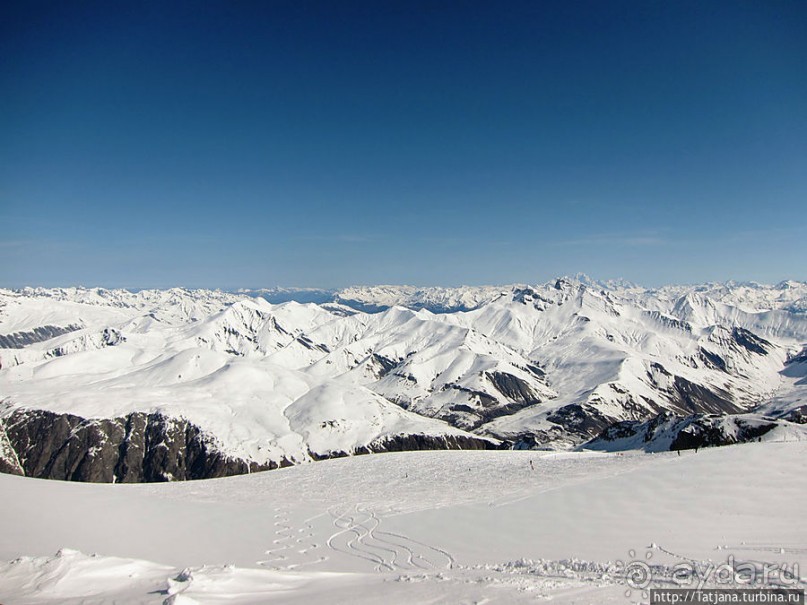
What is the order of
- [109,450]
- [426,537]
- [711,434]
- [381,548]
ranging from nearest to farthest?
[381,548] → [426,537] → [711,434] → [109,450]

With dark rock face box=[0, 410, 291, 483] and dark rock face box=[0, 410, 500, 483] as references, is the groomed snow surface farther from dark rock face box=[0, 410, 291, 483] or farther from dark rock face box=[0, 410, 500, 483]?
dark rock face box=[0, 410, 291, 483]

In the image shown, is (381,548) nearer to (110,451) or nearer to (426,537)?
(426,537)

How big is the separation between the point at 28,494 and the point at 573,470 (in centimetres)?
4230

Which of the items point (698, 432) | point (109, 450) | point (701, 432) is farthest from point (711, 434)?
point (109, 450)

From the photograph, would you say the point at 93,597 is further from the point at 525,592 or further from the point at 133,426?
the point at 133,426

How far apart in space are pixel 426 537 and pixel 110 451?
190868 millimetres

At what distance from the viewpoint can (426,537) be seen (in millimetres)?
24844

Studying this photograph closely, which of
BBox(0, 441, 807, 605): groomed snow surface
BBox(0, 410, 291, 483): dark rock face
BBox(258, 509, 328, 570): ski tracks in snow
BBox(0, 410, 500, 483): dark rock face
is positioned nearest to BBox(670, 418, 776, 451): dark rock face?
BBox(0, 441, 807, 605): groomed snow surface

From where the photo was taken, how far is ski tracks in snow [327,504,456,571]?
20.2 metres

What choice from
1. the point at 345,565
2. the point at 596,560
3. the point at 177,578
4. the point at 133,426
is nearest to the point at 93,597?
the point at 177,578

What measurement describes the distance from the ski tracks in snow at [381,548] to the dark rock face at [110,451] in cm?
15817

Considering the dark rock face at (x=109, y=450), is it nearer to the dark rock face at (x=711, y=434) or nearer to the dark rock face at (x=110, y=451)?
the dark rock face at (x=110, y=451)

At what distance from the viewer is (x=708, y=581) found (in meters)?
13.6

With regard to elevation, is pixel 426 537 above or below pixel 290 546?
above
